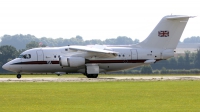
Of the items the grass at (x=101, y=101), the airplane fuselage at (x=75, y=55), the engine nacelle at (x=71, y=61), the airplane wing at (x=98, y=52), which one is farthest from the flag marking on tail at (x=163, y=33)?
the grass at (x=101, y=101)

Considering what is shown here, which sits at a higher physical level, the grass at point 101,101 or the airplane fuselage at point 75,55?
the airplane fuselage at point 75,55

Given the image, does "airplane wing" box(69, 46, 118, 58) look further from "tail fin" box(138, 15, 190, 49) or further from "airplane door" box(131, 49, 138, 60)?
"tail fin" box(138, 15, 190, 49)

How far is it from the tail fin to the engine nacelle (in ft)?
23.3

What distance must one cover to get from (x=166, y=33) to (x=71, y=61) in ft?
34.8

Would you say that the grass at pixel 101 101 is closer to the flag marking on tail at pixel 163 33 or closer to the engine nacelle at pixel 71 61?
the engine nacelle at pixel 71 61

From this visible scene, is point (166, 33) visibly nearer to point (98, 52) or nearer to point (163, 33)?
point (163, 33)

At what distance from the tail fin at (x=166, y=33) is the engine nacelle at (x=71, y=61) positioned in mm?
7090

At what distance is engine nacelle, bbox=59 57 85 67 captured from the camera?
5934cm

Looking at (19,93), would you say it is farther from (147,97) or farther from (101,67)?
(101,67)

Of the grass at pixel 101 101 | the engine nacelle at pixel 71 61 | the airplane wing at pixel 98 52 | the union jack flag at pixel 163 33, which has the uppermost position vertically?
the union jack flag at pixel 163 33

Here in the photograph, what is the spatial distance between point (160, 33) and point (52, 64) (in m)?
11.8

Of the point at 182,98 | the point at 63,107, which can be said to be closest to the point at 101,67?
the point at 182,98

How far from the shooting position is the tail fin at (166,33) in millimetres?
61656

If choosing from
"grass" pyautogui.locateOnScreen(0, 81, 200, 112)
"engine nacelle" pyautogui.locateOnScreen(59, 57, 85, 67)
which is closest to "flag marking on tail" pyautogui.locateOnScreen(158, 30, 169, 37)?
"engine nacelle" pyautogui.locateOnScreen(59, 57, 85, 67)
